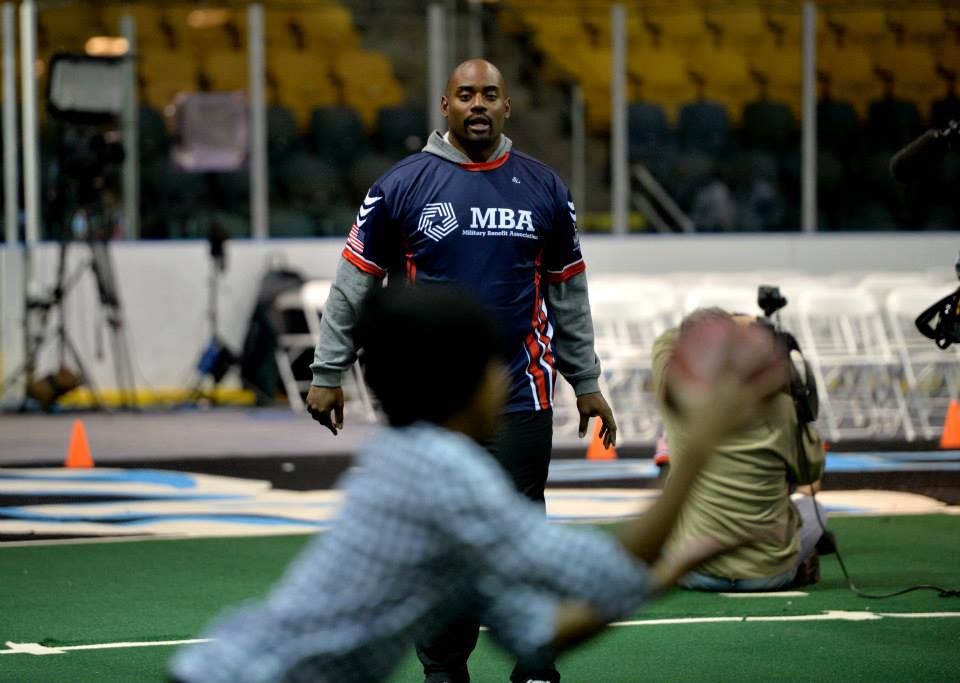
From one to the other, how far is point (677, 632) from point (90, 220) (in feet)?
35.3

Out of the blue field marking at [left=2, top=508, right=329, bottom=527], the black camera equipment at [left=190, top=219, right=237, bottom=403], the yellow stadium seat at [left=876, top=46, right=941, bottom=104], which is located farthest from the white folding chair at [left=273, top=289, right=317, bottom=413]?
the yellow stadium seat at [left=876, top=46, right=941, bottom=104]

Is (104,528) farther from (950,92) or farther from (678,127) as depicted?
(950,92)

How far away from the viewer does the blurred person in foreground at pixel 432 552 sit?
2.86 metres

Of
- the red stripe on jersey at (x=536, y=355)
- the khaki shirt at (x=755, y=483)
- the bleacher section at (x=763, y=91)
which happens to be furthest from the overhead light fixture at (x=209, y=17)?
the red stripe on jersey at (x=536, y=355)

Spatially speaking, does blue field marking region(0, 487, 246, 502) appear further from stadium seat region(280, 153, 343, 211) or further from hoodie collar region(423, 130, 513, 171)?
stadium seat region(280, 153, 343, 211)

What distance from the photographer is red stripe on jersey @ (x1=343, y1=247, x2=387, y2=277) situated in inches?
224

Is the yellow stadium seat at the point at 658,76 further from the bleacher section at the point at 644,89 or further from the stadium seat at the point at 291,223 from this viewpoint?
the stadium seat at the point at 291,223

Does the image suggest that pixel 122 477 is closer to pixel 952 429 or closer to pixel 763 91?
pixel 952 429

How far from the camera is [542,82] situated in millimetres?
19781

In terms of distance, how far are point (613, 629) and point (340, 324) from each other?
1.32 meters

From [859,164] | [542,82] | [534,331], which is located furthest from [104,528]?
[859,164]

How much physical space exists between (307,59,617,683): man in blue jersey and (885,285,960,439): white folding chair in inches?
375

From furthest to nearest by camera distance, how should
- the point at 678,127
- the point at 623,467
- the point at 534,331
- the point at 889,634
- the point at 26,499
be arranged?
the point at 678,127
the point at 623,467
the point at 26,499
the point at 889,634
the point at 534,331

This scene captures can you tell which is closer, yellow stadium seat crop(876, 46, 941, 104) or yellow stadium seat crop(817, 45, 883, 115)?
yellow stadium seat crop(817, 45, 883, 115)
